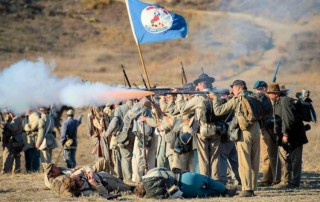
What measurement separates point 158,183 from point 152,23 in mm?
4636

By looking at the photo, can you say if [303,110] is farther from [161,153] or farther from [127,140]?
[127,140]

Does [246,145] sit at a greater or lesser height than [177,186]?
greater

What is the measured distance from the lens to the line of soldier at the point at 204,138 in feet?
47.8

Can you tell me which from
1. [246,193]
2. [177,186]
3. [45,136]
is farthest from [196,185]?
[45,136]

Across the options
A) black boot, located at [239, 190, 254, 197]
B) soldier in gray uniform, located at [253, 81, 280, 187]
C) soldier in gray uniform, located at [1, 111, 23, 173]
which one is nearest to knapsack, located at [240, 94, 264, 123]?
black boot, located at [239, 190, 254, 197]

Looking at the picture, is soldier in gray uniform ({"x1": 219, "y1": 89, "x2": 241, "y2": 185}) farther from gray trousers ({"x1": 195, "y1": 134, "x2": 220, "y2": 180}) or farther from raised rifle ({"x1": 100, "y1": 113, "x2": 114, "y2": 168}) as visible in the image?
raised rifle ({"x1": 100, "y1": 113, "x2": 114, "y2": 168})

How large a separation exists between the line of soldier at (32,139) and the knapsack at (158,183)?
7.17m

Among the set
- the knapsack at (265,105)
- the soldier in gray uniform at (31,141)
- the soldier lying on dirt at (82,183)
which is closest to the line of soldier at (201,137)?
the knapsack at (265,105)

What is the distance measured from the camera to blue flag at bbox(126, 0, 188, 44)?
17.5m

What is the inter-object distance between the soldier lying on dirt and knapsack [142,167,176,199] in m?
0.54

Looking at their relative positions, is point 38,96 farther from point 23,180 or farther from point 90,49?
point 90,49

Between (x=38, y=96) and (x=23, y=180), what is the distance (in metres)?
1.95

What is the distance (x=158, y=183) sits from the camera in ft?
45.8

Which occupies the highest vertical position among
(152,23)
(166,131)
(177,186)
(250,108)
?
(152,23)
